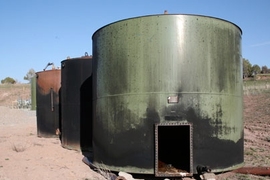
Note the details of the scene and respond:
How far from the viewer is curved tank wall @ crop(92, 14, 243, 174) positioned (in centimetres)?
677

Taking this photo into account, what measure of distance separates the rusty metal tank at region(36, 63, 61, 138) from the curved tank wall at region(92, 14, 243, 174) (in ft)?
22.6

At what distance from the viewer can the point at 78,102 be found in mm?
10992

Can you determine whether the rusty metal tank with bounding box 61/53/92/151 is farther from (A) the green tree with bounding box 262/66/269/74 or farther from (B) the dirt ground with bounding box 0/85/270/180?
(A) the green tree with bounding box 262/66/269/74

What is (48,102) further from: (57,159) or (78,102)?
(57,159)

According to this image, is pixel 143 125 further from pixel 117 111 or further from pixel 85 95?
pixel 85 95

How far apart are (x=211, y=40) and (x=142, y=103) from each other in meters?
2.05

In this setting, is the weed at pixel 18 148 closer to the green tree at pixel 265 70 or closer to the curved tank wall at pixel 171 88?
the curved tank wall at pixel 171 88

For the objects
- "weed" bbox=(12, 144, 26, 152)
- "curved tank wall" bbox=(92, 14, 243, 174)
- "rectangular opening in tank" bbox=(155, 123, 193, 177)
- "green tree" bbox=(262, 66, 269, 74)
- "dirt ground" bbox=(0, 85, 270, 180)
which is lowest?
"dirt ground" bbox=(0, 85, 270, 180)

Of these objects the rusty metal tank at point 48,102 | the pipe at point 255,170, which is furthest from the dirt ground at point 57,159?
the rusty metal tank at point 48,102

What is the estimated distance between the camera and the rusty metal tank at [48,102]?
44.7 ft

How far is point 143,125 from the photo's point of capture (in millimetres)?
6820

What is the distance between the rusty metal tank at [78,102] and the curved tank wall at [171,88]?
3.66m

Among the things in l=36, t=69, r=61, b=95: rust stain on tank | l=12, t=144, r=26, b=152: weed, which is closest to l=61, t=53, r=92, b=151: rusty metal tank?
l=12, t=144, r=26, b=152: weed

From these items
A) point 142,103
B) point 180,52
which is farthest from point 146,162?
point 180,52
